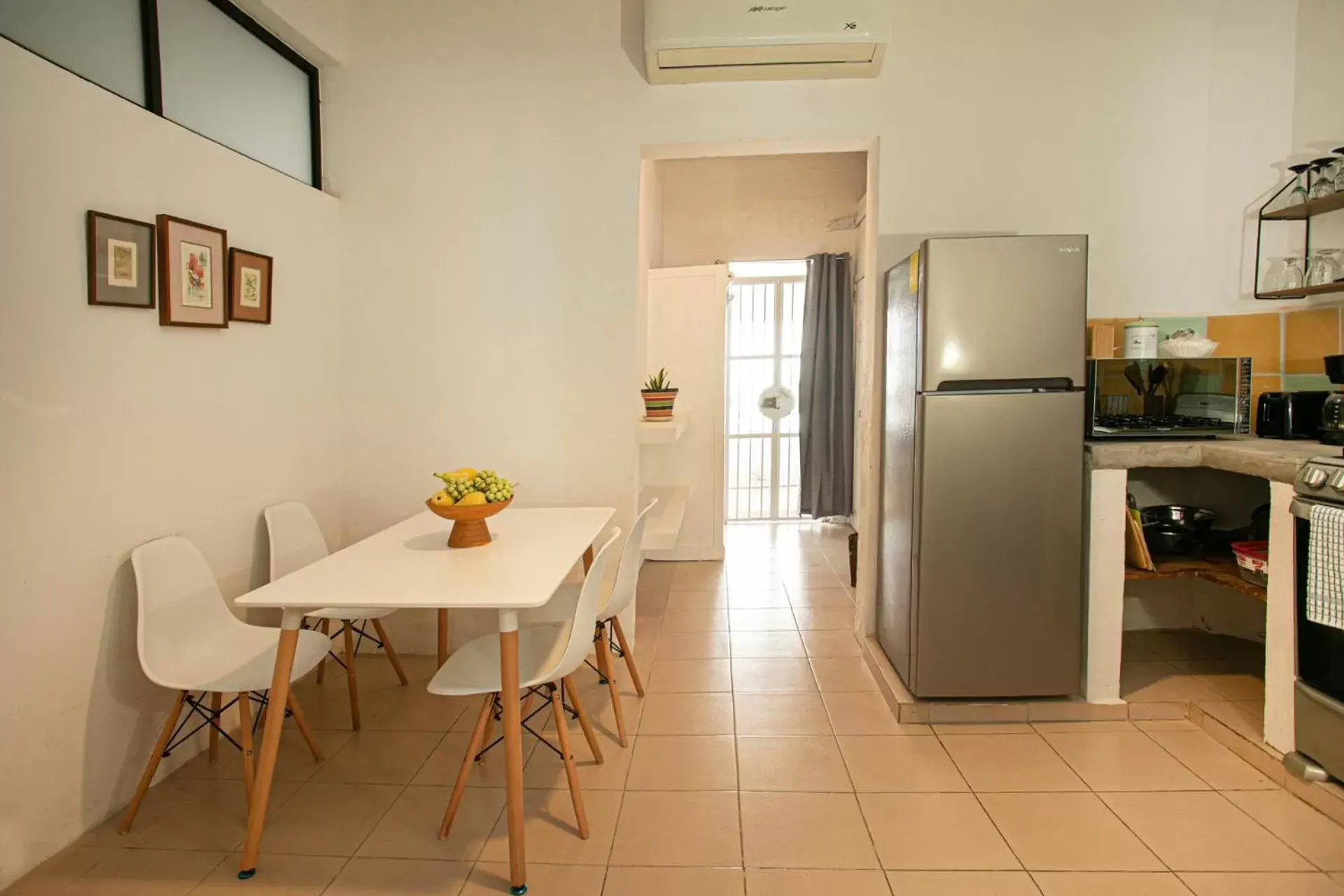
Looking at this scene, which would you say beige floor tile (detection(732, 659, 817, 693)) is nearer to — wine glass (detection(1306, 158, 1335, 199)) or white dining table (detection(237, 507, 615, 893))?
white dining table (detection(237, 507, 615, 893))

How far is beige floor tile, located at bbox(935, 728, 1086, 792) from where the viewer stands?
2443 millimetres

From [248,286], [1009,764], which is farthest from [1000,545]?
[248,286]

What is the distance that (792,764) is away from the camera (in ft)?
8.43

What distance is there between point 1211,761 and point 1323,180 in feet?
7.01

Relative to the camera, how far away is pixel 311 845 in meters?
2.14

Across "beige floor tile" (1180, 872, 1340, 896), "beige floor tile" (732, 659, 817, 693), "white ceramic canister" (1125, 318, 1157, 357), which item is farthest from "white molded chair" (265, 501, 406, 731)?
"white ceramic canister" (1125, 318, 1157, 357)

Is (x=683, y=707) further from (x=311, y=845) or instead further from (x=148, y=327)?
(x=148, y=327)

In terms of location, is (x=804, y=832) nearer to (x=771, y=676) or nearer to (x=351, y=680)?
(x=771, y=676)

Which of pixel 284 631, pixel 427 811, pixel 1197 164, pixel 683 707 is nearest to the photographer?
pixel 284 631

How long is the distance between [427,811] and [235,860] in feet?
1.59

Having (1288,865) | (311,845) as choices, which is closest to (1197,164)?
(1288,865)

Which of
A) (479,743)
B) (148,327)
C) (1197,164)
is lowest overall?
(479,743)

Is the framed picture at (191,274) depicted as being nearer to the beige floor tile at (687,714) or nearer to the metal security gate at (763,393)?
the beige floor tile at (687,714)

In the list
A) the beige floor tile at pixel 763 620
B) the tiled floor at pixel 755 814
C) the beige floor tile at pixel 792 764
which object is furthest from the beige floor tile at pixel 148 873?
the beige floor tile at pixel 763 620
